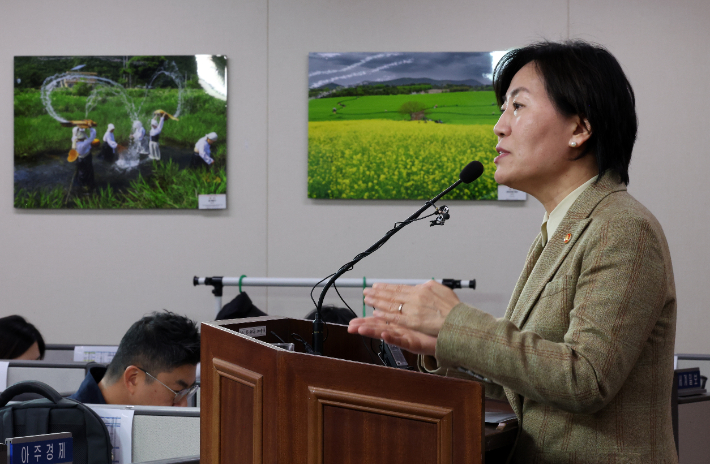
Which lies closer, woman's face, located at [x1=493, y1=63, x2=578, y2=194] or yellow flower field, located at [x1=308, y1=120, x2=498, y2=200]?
woman's face, located at [x1=493, y1=63, x2=578, y2=194]

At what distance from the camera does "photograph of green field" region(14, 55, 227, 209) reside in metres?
Answer: 3.47

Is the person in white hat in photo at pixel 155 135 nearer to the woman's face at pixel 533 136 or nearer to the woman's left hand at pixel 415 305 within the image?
the woman's face at pixel 533 136

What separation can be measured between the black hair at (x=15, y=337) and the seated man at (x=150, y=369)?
91cm

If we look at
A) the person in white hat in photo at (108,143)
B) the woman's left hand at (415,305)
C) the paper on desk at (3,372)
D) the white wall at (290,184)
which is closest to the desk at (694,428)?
the white wall at (290,184)

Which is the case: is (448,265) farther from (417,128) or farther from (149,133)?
(149,133)

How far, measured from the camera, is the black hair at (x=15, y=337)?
9.83 feet

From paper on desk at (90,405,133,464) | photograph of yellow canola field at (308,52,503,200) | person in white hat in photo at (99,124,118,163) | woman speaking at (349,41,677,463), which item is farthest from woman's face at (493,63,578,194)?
person in white hat in photo at (99,124,118,163)

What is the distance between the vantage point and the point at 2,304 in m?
3.57

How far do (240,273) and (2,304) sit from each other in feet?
4.39

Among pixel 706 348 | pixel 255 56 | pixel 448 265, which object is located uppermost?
pixel 255 56

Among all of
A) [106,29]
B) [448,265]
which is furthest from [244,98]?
[448,265]

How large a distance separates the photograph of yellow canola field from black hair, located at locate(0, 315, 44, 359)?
153cm

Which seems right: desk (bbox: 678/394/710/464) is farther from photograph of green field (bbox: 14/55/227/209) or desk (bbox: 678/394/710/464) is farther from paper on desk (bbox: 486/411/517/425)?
photograph of green field (bbox: 14/55/227/209)

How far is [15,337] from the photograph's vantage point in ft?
9.86
